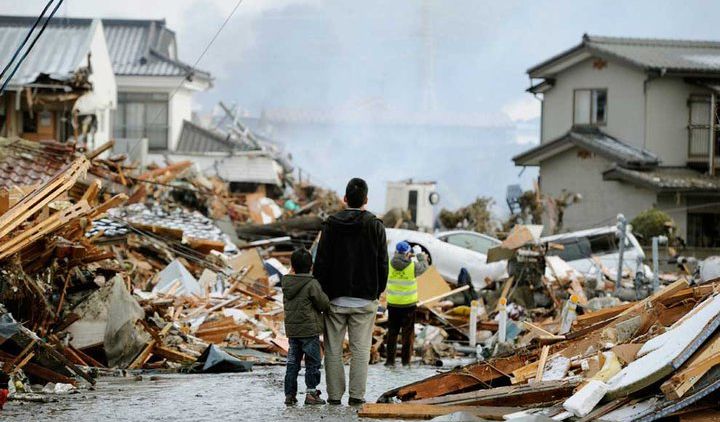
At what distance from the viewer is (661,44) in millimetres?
49312

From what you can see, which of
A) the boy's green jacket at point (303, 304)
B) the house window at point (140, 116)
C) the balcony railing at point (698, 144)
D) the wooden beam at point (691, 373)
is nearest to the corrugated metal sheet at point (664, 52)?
the balcony railing at point (698, 144)

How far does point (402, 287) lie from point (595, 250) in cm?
1420

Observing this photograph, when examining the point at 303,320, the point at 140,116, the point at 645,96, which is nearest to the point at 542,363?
the point at 303,320

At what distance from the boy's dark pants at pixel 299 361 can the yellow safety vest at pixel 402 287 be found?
533 cm

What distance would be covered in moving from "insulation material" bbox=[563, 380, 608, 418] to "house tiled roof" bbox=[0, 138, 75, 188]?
12999 mm

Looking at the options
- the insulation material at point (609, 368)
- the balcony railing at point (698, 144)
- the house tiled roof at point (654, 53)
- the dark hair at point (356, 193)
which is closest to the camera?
the insulation material at point (609, 368)

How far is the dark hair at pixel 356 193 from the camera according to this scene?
39.3ft

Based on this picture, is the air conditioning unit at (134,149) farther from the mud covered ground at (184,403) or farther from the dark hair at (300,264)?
the dark hair at (300,264)

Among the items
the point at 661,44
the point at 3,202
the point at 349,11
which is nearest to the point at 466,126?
the point at 349,11

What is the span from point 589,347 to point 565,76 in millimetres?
37275

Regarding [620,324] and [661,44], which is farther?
[661,44]

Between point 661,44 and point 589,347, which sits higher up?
point 661,44

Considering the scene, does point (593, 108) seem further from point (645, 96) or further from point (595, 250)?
point (595, 250)

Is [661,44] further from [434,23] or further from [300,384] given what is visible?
[434,23]
